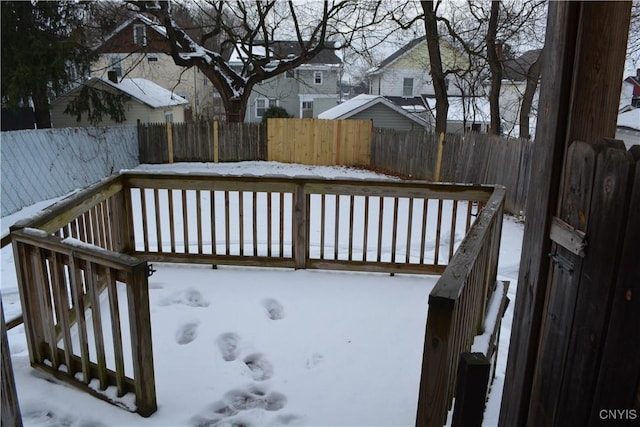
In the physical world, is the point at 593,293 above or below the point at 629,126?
below

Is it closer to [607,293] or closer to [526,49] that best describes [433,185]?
[607,293]

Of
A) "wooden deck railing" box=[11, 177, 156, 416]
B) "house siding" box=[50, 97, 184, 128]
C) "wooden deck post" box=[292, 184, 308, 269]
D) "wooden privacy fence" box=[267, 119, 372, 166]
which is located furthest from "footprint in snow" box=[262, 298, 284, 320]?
"house siding" box=[50, 97, 184, 128]

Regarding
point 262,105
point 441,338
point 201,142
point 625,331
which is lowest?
point 201,142

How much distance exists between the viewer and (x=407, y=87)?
1093 inches

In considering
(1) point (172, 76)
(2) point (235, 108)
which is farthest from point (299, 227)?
(1) point (172, 76)

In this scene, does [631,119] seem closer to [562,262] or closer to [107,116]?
[562,262]

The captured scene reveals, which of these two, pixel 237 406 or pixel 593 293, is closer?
pixel 593 293

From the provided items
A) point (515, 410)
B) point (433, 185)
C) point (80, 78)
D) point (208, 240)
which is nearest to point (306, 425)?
point (515, 410)

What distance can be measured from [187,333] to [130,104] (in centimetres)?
1646

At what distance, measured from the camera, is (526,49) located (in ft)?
63.6

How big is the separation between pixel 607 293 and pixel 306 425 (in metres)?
1.87

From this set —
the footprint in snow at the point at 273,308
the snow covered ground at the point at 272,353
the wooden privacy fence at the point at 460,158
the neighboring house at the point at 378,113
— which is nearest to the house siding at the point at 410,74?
the neighboring house at the point at 378,113

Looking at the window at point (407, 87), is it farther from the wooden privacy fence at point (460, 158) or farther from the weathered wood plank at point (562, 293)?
the weathered wood plank at point (562, 293)

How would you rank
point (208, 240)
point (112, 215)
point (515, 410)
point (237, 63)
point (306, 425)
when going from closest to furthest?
point (515, 410), point (306, 425), point (112, 215), point (208, 240), point (237, 63)
